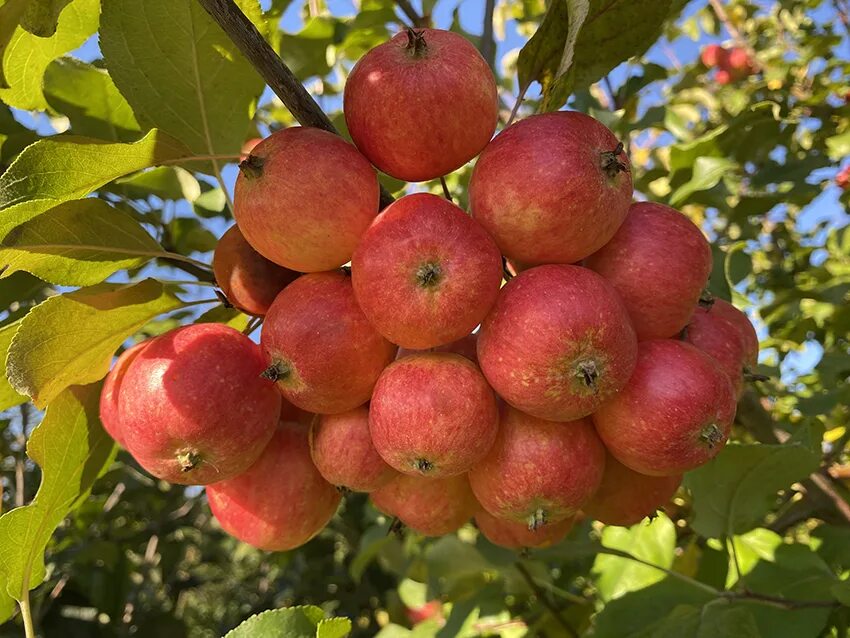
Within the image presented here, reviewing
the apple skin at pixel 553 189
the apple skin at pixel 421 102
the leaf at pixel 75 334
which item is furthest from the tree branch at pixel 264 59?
the leaf at pixel 75 334

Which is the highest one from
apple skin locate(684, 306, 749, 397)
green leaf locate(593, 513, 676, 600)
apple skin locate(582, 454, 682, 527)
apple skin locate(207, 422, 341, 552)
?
apple skin locate(207, 422, 341, 552)

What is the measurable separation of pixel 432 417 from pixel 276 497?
423mm

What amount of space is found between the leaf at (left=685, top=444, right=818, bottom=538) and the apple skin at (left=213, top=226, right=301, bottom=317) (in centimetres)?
108

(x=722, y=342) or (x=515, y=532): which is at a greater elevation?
(x=722, y=342)

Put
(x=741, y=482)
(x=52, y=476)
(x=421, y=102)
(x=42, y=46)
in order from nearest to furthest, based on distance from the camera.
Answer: (x=421, y=102), (x=52, y=476), (x=42, y=46), (x=741, y=482)

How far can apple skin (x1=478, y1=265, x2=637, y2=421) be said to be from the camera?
1019 millimetres

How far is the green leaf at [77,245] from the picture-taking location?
3.85ft

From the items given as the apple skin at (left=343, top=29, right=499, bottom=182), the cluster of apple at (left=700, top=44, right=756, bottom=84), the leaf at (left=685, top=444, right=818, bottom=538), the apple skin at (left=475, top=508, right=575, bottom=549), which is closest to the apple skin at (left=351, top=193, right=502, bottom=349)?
the apple skin at (left=343, top=29, right=499, bottom=182)

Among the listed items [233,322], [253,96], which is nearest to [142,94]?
[253,96]

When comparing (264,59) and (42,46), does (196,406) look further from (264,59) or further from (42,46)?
(42,46)

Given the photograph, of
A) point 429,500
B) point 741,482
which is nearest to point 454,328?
point 429,500

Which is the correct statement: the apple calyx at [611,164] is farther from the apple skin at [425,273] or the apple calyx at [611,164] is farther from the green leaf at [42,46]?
the green leaf at [42,46]

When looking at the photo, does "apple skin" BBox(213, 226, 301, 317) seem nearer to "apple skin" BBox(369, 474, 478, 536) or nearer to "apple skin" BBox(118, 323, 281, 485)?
"apple skin" BBox(118, 323, 281, 485)

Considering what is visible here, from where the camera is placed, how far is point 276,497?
4.27ft
